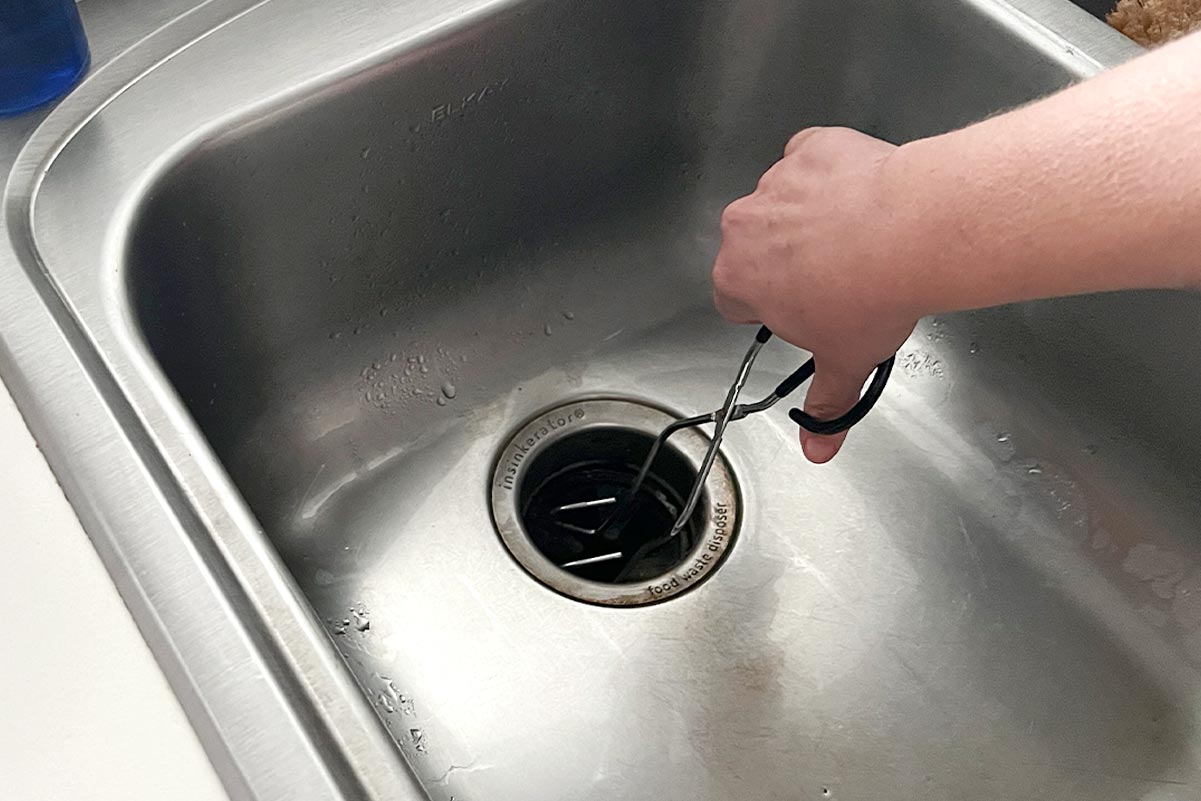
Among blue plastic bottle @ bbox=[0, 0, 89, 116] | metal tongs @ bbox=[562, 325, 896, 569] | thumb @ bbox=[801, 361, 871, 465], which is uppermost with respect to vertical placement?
blue plastic bottle @ bbox=[0, 0, 89, 116]

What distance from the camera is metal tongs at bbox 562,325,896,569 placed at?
1.72 feet

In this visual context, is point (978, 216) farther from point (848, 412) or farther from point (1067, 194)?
point (848, 412)

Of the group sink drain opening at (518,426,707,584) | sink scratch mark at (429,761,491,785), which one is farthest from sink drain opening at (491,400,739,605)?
sink scratch mark at (429,761,491,785)

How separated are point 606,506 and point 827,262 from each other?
0.93ft

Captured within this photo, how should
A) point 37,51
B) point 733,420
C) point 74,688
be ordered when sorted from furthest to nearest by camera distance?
1. point 733,420
2. point 37,51
3. point 74,688

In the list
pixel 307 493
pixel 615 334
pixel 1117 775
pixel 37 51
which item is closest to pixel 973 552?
pixel 1117 775

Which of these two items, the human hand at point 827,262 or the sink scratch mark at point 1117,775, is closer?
the human hand at point 827,262

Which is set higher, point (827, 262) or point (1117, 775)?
point (827, 262)

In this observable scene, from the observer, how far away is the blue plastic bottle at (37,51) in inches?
19.2

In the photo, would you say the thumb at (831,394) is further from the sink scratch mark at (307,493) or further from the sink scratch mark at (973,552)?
the sink scratch mark at (307,493)

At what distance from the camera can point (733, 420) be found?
64cm

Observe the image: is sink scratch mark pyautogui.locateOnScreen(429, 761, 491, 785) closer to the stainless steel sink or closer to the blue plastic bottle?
the stainless steel sink

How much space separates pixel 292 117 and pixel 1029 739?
486 mm

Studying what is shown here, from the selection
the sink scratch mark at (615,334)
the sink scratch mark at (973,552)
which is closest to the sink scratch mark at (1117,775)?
the sink scratch mark at (973,552)
